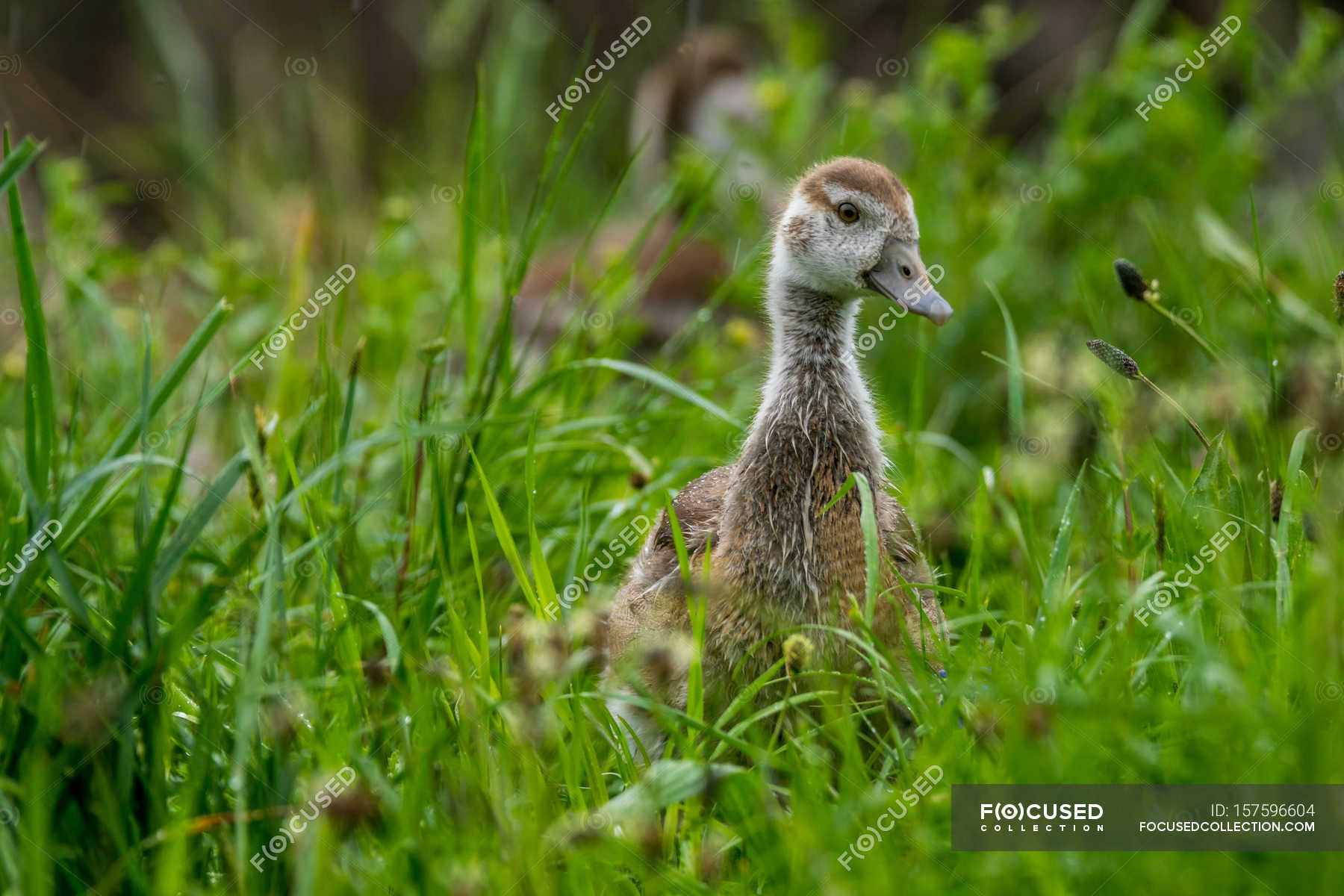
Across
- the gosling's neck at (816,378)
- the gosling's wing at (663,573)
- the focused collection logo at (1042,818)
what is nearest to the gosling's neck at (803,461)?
the gosling's neck at (816,378)

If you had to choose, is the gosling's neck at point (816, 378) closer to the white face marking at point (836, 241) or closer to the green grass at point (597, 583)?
the white face marking at point (836, 241)

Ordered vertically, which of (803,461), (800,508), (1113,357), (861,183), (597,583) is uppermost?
(861,183)

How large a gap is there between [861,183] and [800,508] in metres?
0.74

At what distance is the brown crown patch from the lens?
288 centimetres

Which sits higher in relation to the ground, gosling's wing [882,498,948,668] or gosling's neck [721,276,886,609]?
gosling's neck [721,276,886,609]

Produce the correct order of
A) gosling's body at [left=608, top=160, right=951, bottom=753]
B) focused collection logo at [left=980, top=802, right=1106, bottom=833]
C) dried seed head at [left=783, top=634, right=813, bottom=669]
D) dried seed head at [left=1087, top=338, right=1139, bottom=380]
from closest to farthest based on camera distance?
focused collection logo at [left=980, top=802, right=1106, bottom=833] → dried seed head at [left=783, top=634, right=813, bottom=669] → dried seed head at [left=1087, top=338, right=1139, bottom=380] → gosling's body at [left=608, top=160, right=951, bottom=753]

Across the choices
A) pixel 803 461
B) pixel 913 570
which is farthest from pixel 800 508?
pixel 913 570

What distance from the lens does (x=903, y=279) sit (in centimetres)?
284

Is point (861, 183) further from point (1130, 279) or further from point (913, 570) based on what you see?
point (913, 570)

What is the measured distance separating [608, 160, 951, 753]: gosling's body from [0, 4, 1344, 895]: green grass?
0.15m

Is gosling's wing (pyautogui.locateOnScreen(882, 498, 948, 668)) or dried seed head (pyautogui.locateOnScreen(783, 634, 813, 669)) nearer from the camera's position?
dried seed head (pyautogui.locateOnScreen(783, 634, 813, 669))

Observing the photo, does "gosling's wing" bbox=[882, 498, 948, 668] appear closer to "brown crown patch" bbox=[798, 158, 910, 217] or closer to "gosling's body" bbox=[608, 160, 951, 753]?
"gosling's body" bbox=[608, 160, 951, 753]

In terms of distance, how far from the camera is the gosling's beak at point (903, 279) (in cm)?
278

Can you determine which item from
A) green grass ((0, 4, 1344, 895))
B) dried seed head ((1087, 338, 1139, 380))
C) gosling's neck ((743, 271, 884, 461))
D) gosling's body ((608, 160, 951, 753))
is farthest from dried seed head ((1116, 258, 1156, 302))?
gosling's neck ((743, 271, 884, 461))
